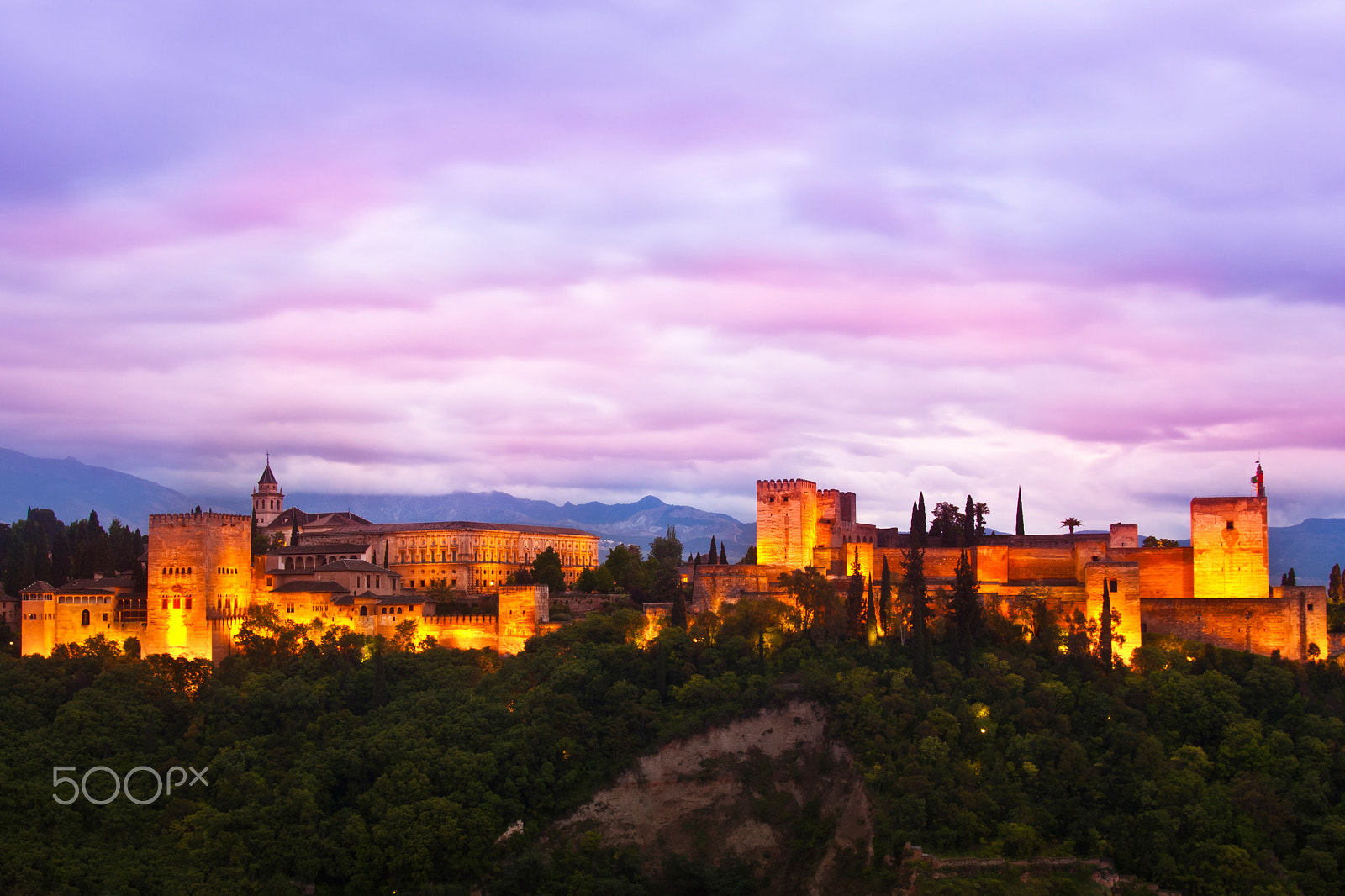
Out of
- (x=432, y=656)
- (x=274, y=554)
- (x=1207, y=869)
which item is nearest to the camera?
(x=1207, y=869)

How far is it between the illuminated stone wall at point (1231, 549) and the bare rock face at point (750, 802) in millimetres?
20490

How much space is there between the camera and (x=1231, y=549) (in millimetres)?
61656

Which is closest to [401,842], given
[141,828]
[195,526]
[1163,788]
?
[141,828]

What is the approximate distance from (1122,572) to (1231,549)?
19.4 ft

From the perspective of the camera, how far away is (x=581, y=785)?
55.4 metres

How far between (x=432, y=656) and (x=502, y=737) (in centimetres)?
1084

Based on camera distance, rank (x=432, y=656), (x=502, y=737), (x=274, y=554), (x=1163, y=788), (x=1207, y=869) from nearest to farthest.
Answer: (x=1207, y=869) → (x=1163, y=788) → (x=502, y=737) → (x=432, y=656) → (x=274, y=554)

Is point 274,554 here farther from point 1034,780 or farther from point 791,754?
point 1034,780

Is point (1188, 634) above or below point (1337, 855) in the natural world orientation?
above

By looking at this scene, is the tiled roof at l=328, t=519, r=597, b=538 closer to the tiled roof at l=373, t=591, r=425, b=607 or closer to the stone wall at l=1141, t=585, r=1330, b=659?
the tiled roof at l=373, t=591, r=425, b=607

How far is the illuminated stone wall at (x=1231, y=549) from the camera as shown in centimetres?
6141

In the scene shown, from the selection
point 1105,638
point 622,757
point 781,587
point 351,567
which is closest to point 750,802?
point 622,757

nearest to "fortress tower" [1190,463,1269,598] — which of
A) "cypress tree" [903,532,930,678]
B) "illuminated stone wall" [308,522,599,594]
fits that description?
"cypress tree" [903,532,930,678]

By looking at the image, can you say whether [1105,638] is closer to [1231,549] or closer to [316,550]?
[1231,549]
